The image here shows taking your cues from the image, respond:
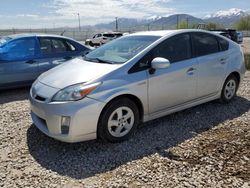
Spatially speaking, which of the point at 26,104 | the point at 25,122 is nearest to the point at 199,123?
the point at 25,122

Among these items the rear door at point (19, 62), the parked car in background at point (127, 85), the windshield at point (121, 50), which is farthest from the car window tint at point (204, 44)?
the rear door at point (19, 62)

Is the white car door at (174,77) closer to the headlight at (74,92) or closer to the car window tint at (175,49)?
the car window tint at (175,49)

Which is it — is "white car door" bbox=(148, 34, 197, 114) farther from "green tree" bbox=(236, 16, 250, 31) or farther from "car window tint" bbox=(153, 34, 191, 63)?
"green tree" bbox=(236, 16, 250, 31)

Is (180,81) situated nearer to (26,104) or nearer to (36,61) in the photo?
(26,104)

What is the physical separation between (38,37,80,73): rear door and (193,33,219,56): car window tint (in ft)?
11.0

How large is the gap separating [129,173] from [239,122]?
2442mm

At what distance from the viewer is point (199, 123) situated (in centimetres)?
461

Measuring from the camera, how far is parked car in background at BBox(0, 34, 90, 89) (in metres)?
6.20

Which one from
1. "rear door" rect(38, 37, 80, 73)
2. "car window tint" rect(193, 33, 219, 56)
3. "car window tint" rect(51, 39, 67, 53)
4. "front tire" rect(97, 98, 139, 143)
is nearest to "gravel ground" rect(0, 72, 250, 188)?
"front tire" rect(97, 98, 139, 143)

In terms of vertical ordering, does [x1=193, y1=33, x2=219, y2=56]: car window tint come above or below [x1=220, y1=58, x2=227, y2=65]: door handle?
above

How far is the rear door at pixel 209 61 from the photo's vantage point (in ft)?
15.6

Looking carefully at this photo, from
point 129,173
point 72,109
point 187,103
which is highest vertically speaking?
point 72,109

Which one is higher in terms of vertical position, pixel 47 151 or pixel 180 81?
pixel 180 81

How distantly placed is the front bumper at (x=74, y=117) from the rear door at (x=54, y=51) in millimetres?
3174
